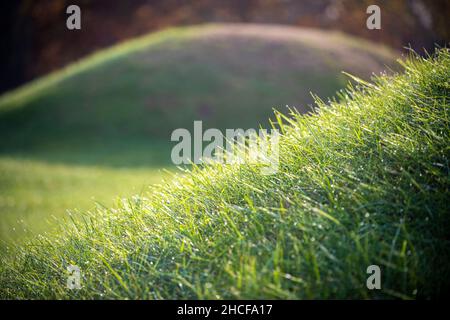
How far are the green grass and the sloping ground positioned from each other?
12814 mm

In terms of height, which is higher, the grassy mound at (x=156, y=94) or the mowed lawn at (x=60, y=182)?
the grassy mound at (x=156, y=94)

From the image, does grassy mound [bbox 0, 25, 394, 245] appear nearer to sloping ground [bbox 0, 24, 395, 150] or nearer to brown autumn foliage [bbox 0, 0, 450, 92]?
sloping ground [bbox 0, 24, 395, 150]

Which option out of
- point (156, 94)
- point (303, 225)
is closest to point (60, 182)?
point (156, 94)

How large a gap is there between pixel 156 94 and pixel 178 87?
968mm

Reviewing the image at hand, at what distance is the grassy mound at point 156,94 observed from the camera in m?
13.9

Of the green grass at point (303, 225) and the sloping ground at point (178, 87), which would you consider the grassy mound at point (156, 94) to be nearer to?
the sloping ground at point (178, 87)

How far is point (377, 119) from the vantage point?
2615mm

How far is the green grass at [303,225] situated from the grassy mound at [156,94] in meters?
8.67

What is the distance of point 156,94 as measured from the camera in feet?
55.4

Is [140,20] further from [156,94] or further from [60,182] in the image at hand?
[60,182]

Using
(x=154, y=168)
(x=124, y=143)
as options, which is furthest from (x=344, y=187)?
(x=124, y=143)

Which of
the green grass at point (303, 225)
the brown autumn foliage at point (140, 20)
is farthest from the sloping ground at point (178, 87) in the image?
the green grass at point (303, 225)

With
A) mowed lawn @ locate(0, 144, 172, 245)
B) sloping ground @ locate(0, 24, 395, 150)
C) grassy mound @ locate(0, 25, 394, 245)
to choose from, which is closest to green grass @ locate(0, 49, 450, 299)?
mowed lawn @ locate(0, 144, 172, 245)
